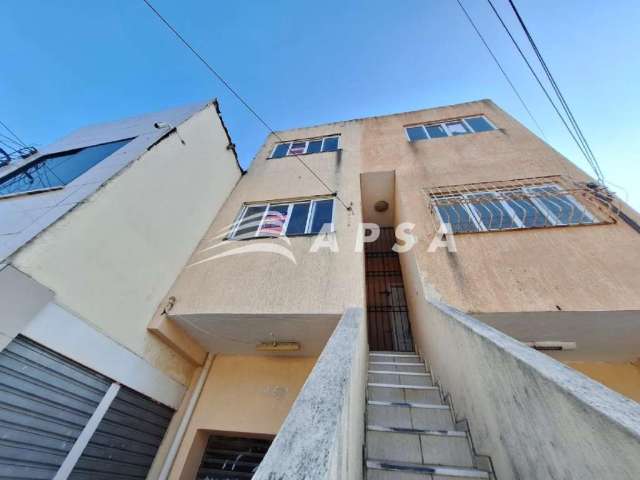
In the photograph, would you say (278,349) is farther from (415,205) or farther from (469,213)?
(469,213)

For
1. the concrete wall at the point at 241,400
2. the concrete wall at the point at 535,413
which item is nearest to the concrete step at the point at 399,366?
the concrete wall at the point at 241,400

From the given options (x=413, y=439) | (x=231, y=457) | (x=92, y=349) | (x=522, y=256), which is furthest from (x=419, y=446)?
(x=92, y=349)

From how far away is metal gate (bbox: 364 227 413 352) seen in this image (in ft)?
18.6

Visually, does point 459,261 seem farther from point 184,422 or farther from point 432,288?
point 184,422

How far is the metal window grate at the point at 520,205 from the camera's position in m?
4.14

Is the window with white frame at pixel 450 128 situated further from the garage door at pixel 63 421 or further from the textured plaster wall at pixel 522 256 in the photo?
the garage door at pixel 63 421

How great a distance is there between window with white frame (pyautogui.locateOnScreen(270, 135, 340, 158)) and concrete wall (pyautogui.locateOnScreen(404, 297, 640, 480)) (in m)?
6.78

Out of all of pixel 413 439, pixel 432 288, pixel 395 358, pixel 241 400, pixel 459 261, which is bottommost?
pixel 413 439

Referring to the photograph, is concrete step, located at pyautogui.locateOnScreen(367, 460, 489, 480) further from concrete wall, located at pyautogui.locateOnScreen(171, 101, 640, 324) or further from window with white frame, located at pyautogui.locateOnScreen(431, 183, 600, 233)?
window with white frame, located at pyautogui.locateOnScreen(431, 183, 600, 233)

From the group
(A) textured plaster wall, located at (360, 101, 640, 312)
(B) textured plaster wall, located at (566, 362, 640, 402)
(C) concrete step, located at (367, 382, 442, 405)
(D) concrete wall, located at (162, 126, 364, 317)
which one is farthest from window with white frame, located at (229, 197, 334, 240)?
(B) textured plaster wall, located at (566, 362, 640, 402)

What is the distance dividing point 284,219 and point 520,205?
180 inches

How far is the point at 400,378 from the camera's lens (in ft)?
11.1

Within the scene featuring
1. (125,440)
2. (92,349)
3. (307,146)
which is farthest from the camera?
(307,146)

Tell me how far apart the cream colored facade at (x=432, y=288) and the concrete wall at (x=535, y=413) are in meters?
1.52
